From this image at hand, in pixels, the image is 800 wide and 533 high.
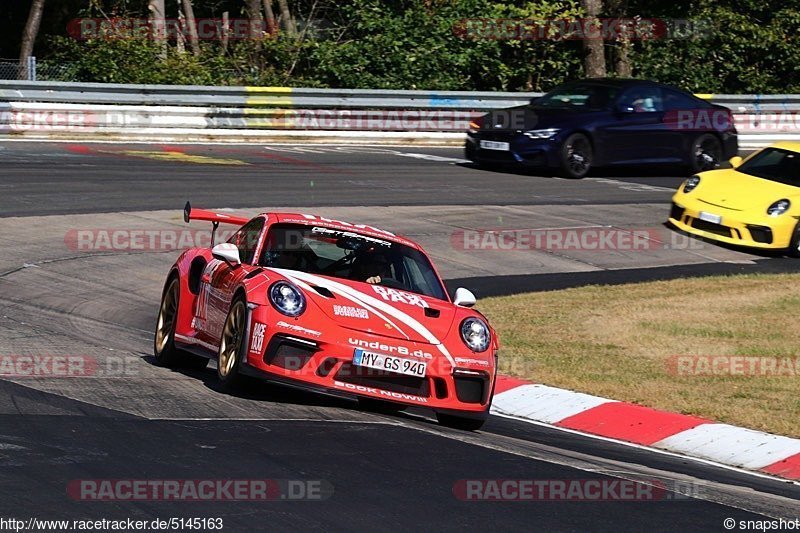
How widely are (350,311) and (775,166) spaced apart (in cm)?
1178

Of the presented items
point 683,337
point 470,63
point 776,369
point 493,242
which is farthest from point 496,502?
point 470,63

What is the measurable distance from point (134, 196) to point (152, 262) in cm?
349

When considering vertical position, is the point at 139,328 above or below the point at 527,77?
below

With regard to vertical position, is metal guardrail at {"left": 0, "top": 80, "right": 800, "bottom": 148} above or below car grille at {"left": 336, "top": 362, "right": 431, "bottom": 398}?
above

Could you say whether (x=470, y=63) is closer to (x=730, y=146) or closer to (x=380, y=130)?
(x=380, y=130)

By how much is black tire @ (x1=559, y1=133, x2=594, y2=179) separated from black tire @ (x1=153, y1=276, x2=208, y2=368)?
42.1 feet

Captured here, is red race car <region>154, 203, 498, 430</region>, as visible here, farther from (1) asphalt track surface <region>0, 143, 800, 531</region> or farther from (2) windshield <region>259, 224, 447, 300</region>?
(1) asphalt track surface <region>0, 143, 800, 531</region>

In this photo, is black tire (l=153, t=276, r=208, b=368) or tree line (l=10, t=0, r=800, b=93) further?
tree line (l=10, t=0, r=800, b=93)

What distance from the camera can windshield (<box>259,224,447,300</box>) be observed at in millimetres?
9164

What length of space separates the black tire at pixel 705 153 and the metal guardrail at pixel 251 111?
533 centimetres

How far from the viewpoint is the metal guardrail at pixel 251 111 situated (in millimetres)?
23312

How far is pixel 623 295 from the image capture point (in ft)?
47.7

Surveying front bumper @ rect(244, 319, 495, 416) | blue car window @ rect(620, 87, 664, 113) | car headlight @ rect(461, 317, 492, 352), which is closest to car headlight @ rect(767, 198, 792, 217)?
blue car window @ rect(620, 87, 664, 113)

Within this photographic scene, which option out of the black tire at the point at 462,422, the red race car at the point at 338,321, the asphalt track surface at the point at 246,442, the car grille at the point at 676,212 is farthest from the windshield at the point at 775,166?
the black tire at the point at 462,422
